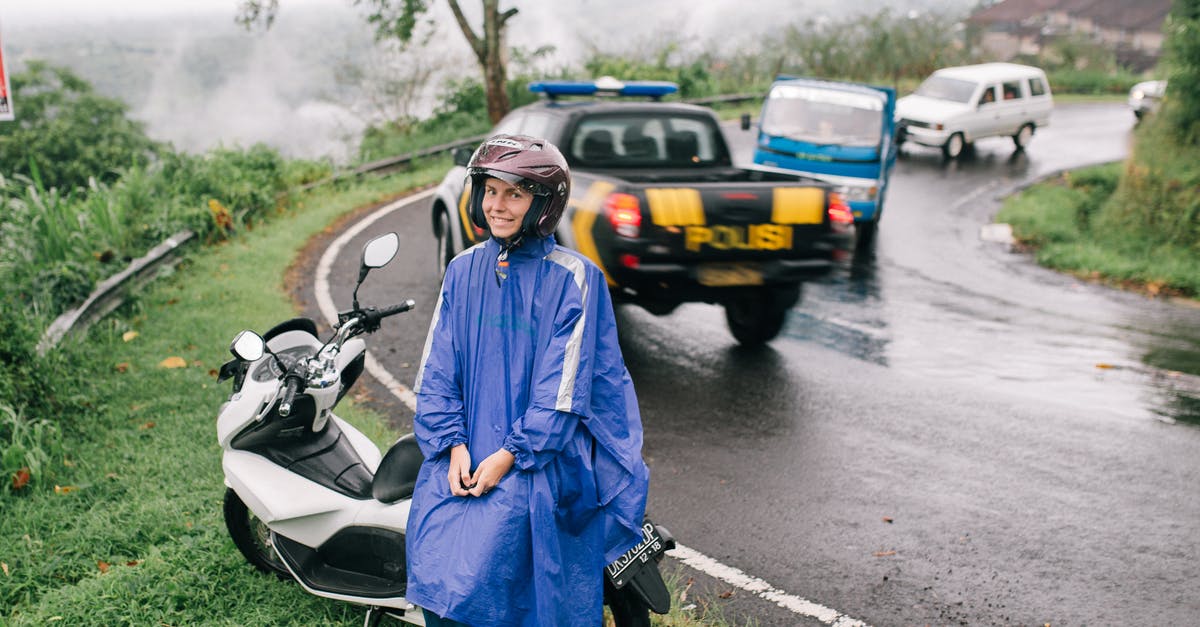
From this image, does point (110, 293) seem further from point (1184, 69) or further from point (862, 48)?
point (862, 48)

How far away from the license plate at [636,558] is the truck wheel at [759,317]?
481cm

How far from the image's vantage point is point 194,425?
626cm

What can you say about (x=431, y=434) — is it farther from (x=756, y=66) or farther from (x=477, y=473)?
(x=756, y=66)

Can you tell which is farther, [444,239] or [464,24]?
[464,24]

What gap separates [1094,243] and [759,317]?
8256mm

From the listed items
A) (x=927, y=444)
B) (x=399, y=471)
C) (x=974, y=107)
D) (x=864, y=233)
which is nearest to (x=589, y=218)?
(x=927, y=444)

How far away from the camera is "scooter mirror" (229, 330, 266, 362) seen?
3.66 metres

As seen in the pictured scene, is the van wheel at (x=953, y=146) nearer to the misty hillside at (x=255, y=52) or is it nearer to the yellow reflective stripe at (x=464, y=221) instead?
the yellow reflective stripe at (x=464, y=221)

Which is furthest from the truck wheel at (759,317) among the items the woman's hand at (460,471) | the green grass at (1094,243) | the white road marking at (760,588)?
the green grass at (1094,243)

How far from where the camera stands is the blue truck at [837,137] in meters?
13.4

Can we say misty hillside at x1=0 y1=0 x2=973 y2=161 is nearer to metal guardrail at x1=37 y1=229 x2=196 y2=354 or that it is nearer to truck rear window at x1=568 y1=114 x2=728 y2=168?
metal guardrail at x1=37 y1=229 x2=196 y2=354

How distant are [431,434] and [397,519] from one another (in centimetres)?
100

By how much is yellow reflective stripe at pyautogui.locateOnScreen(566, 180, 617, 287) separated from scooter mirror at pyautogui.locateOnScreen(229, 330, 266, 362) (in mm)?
3592

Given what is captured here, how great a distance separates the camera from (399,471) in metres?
3.68
